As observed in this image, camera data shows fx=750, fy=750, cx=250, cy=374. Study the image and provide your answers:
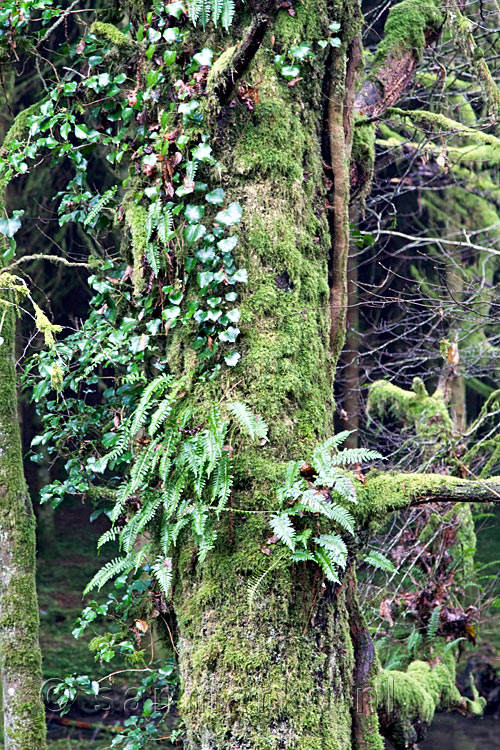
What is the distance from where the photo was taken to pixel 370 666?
3.12 meters

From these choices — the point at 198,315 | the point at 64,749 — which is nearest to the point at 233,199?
the point at 198,315

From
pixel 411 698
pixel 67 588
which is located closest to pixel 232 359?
pixel 411 698

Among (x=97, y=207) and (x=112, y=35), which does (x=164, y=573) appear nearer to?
(x=97, y=207)

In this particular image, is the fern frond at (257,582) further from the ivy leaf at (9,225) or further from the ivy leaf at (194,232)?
the ivy leaf at (9,225)

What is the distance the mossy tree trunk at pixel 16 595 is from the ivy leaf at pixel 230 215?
177 centimetres

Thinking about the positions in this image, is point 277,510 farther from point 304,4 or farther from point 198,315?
point 304,4

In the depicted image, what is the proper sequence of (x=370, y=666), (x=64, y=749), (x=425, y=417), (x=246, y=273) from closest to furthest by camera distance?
(x=246, y=273)
(x=370, y=666)
(x=425, y=417)
(x=64, y=749)

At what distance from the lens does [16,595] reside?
431cm

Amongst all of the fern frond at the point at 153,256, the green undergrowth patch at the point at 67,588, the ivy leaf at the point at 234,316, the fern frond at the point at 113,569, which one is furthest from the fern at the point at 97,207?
the green undergrowth patch at the point at 67,588

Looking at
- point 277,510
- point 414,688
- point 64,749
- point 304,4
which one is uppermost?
point 304,4

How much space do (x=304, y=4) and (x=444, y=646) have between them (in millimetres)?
4484

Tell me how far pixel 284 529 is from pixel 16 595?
2419mm

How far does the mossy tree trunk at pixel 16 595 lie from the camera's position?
4234 millimetres

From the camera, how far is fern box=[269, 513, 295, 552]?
8.18ft
